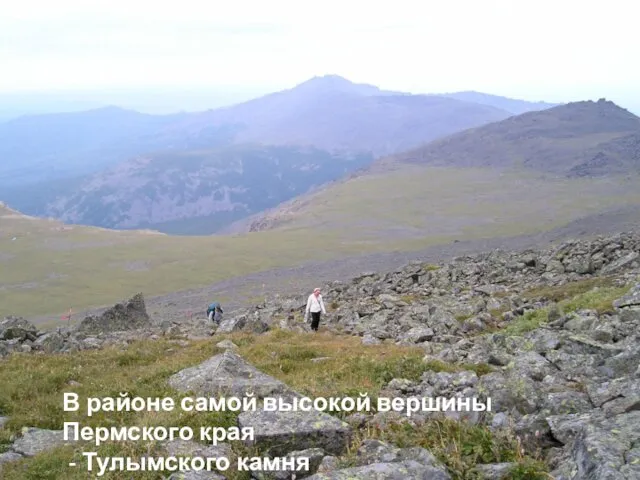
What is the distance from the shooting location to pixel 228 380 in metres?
14.2

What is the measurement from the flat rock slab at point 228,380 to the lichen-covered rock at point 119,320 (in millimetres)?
21789

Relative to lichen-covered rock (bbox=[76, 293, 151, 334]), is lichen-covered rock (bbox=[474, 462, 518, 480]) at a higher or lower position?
higher

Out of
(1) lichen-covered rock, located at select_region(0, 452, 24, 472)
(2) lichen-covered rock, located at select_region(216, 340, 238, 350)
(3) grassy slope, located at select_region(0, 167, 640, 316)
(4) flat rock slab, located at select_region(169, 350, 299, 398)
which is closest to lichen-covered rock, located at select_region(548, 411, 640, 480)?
(4) flat rock slab, located at select_region(169, 350, 299, 398)

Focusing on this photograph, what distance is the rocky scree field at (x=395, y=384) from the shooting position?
884 cm

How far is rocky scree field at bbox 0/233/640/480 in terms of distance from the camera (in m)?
8.84

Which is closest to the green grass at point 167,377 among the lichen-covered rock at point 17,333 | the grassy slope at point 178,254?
the lichen-covered rock at point 17,333

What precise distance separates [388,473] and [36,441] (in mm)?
9276

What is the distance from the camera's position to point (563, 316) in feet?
65.0

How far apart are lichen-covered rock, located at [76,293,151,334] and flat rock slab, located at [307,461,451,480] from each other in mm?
30446

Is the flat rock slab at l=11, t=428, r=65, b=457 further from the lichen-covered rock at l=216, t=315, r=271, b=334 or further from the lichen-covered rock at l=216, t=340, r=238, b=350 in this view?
the lichen-covered rock at l=216, t=315, r=271, b=334

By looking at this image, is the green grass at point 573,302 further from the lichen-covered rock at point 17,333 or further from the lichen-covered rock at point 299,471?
the lichen-covered rock at point 17,333

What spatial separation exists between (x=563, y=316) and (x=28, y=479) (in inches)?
689

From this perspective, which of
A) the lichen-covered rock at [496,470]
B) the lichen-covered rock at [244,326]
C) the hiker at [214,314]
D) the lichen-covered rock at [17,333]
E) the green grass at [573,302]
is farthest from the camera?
the hiker at [214,314]

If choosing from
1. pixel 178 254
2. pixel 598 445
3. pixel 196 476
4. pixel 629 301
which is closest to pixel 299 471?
pixel 196 476
